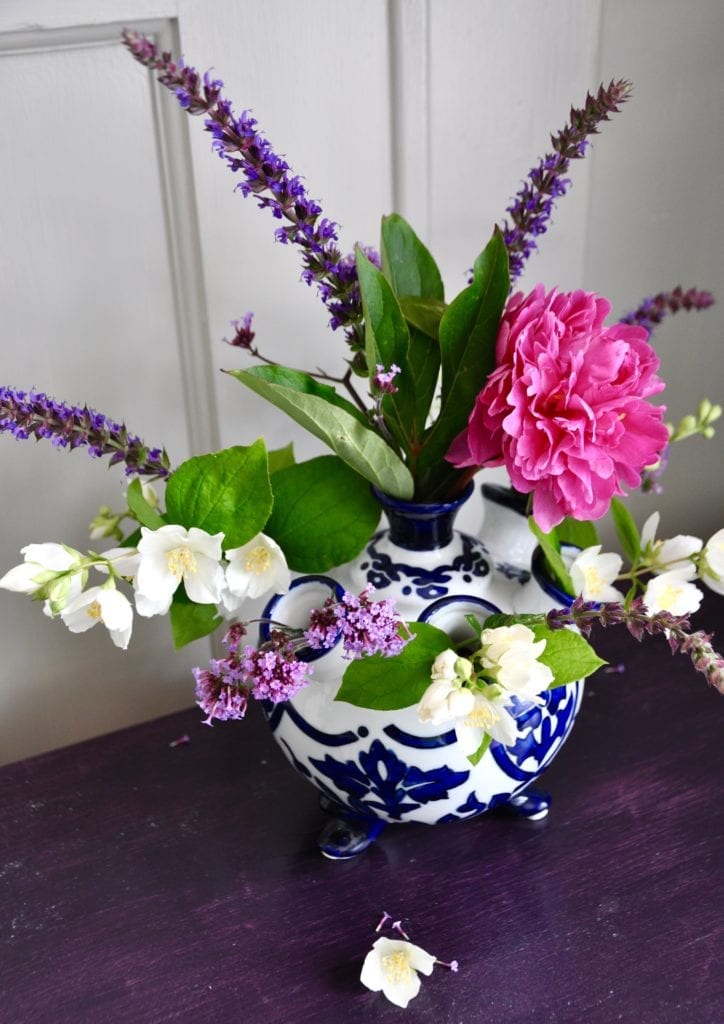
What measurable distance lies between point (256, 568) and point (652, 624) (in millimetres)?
221

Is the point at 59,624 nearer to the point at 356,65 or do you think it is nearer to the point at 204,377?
the point at 204,377

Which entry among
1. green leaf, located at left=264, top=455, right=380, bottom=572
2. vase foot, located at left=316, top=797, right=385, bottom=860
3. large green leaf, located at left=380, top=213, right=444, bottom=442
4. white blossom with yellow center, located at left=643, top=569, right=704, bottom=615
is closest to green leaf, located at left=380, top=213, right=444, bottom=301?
large green leaf, located at left=380, top=213, right=444, bottom=442

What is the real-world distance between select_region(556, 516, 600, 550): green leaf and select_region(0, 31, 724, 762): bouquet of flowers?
0.05 m

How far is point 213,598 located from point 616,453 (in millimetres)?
235

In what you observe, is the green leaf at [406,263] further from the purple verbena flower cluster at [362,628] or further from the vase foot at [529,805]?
the vase foot at [529,805]

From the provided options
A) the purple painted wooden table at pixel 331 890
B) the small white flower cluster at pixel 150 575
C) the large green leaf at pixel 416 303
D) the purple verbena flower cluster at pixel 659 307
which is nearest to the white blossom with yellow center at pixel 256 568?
the small white flower cluster at pixel 150 575

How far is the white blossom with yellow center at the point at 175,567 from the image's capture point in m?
0.60

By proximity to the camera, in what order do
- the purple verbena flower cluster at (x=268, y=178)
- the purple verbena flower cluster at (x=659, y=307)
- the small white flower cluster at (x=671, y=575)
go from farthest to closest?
the purple verbena flower cluster at (x=659, y=307)
the small white flower cluster at (x=671, y=575)
the purple verbena flower cluster at (x=268, y=178)

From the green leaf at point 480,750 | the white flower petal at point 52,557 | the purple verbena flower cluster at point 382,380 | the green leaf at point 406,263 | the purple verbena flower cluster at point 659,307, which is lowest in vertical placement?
the green leaf at point 480,750

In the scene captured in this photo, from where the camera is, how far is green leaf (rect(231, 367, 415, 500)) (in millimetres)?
570

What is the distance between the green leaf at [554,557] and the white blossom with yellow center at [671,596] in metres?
0.05

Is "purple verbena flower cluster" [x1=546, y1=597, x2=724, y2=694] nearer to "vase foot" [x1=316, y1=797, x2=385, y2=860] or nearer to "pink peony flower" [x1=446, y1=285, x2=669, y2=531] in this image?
"pink peony flower" [x1=446, y1=285, x2=669, y2=531]

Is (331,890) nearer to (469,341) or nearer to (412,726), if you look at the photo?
(412,726)

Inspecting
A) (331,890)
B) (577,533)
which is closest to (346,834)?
(331,890)
